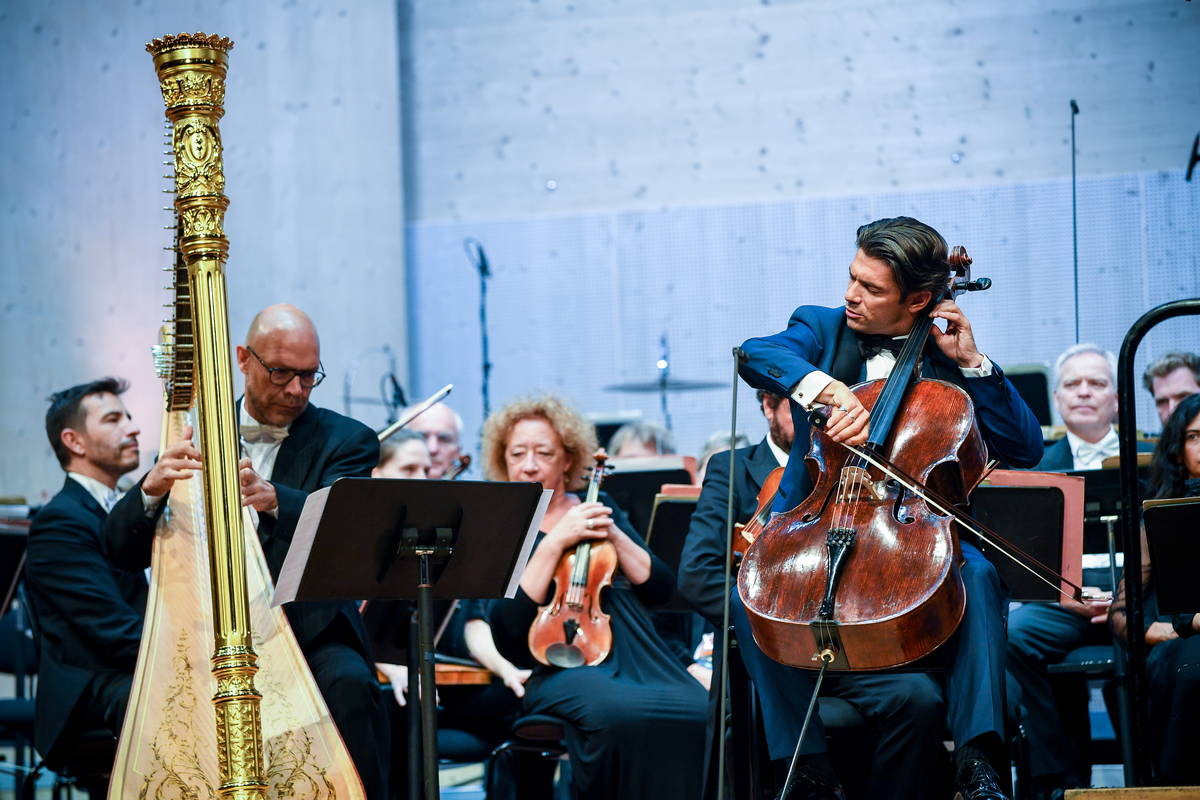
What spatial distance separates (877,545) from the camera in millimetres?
2678

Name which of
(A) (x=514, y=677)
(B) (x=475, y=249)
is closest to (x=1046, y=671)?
(A) (x=514, y=677)

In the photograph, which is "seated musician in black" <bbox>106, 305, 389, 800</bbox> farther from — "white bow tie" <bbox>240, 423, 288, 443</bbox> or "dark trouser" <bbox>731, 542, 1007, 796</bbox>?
"dark trouser" <bbox>731, 542, 1007, 796</bbox>

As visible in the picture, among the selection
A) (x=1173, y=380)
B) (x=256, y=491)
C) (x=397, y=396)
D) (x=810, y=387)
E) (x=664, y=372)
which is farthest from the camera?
(x=664, y=372)

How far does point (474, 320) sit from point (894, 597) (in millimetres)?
5967

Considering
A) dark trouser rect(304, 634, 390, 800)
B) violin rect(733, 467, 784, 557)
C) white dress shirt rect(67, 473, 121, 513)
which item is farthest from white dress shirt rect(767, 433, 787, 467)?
white dress shirt rect(67, 473, 121, 513)

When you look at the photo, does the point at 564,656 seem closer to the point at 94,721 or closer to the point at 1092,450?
the point at 94,721

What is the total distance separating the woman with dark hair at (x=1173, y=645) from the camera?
3.57 meters

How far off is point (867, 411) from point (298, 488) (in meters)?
1.60

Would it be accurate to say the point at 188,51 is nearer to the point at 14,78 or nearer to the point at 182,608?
the point at 182,608

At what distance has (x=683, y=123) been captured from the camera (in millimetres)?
8250

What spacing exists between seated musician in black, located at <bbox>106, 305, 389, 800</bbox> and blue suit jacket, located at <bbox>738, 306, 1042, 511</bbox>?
3.78 feet

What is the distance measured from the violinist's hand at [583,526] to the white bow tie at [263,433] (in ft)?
2.54

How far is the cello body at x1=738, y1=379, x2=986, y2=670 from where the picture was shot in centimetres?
261

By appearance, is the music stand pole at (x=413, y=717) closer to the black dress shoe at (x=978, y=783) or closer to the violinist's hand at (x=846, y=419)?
the violinist's hand at (x=846, y=419)
